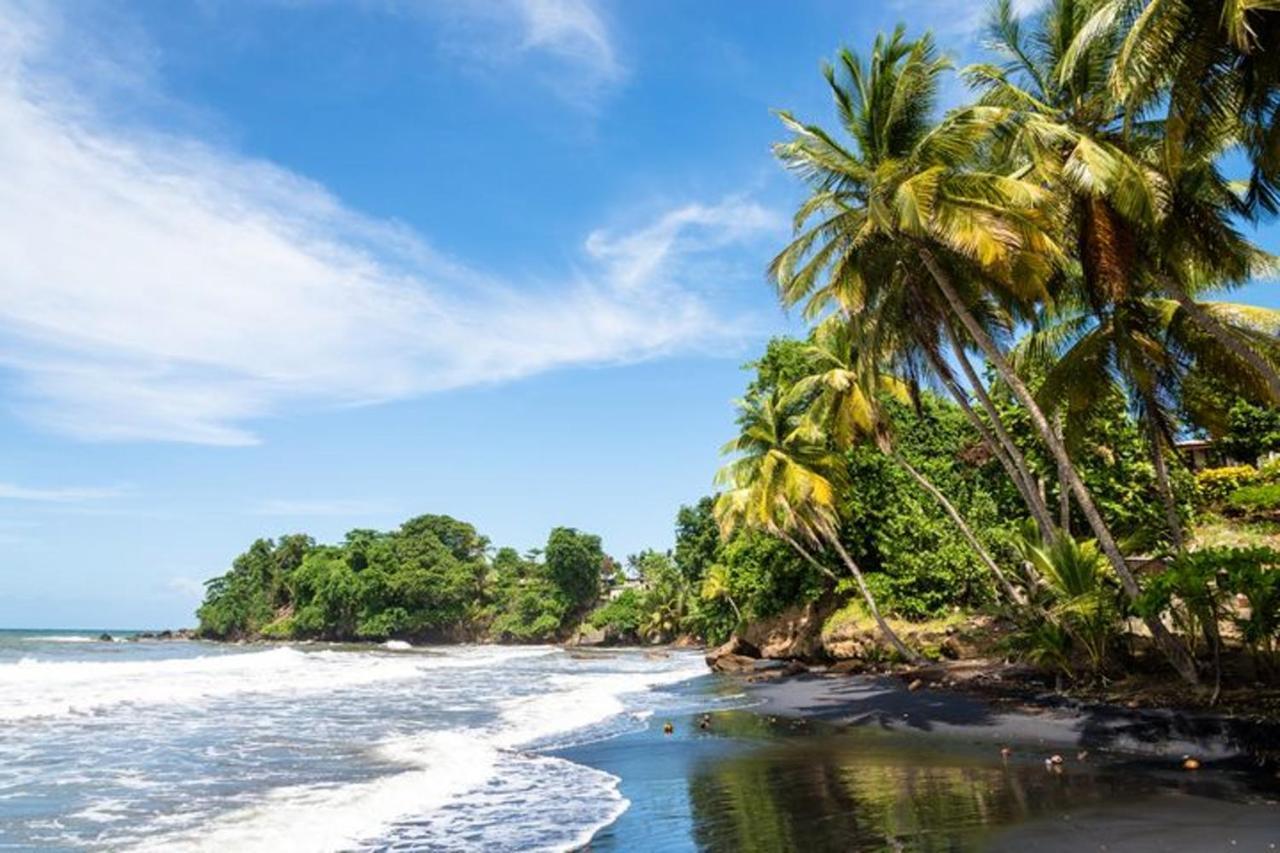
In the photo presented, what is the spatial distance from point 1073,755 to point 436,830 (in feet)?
24.4

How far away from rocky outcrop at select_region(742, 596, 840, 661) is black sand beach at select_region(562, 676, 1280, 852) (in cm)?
1264

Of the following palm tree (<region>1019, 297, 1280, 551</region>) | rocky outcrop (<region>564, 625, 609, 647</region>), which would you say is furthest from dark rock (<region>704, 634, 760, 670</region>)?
rocky outcrop (<region>564, 625, 609, 647</region>)

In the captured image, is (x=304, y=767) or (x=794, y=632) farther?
(x=794, y=632)

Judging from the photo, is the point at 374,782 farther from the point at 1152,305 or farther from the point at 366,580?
the point at 366,580

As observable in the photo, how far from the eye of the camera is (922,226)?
476 inches

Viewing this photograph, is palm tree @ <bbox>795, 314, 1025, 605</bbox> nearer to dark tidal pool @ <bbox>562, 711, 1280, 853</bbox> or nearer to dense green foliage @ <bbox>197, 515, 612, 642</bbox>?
dark tidal pool @ <bbox>562, 711, 1280, 853</bbox>

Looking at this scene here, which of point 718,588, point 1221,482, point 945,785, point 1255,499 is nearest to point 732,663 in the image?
point 718,588

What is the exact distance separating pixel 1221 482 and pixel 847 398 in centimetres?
1026

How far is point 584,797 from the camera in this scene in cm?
896

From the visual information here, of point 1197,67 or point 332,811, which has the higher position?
point 1197,67

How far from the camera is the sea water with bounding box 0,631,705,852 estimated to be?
7809 mm

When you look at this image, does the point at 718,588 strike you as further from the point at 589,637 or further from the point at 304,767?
the point at 589,637

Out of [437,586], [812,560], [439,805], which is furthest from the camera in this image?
[437,586]

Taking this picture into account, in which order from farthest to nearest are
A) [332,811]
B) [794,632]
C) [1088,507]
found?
1. [794,632]
2. [1088,507]
3. [332,811]
